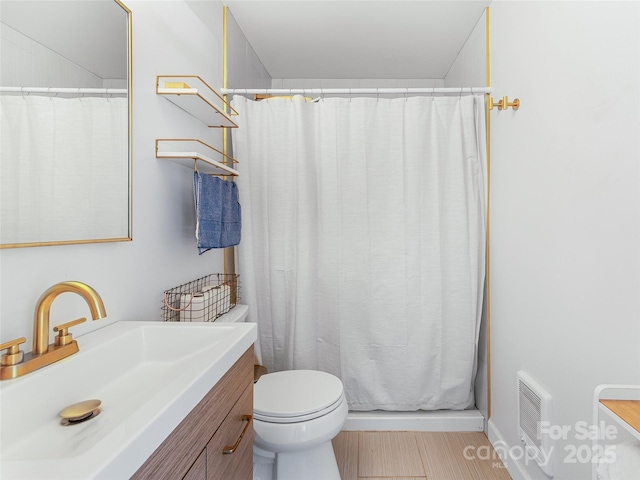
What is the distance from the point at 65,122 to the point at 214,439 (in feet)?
2.92

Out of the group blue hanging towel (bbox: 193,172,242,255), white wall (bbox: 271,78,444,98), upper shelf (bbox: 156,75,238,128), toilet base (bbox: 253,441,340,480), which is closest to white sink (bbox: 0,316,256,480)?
blue hanging towel (bbox: 193,172,242,255)

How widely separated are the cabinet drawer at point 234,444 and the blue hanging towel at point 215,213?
2.07ft

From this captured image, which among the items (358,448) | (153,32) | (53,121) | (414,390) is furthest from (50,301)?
(414,390)

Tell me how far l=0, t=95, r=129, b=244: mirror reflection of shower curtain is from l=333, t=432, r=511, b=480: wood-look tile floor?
60.6 inches

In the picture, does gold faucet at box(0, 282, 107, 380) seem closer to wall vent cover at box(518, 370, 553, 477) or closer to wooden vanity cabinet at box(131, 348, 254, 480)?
wooden vanity cabinet at box(131, 348, 254, 480)

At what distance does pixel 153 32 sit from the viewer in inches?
51.9

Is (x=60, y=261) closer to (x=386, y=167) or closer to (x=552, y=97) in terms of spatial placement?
(x=386, y=167)

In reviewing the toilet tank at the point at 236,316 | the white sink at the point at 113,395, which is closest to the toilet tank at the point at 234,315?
the toilet tank at the point at 236,316

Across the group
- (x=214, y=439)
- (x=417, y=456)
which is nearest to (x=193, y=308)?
(x=214, y=439)

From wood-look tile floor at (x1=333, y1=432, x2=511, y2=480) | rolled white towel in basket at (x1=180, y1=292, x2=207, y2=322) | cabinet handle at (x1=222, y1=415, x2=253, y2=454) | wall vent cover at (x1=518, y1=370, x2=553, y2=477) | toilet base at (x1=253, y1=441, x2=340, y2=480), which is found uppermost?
rolled white towel in basket at (x1=180, y1=292, x2=207, y2=322)

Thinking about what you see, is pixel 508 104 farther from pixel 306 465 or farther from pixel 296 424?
pixel 306 465

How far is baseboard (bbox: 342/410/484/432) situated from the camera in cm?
201

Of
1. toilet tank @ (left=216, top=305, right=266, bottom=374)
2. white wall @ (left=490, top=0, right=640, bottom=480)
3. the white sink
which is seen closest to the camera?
the white sink

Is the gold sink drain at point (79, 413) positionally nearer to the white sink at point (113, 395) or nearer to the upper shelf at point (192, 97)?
the white sink at point (113, 395)
